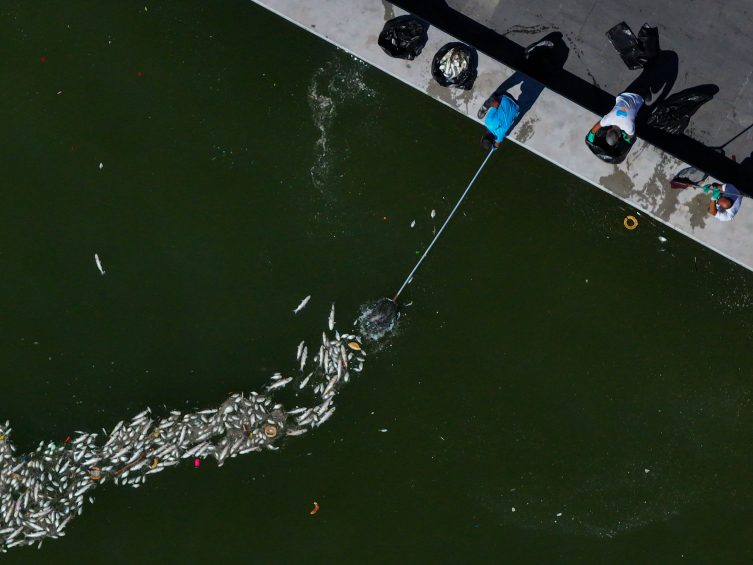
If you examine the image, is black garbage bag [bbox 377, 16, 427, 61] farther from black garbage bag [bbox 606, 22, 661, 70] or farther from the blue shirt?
black garbage bag [bbox 606, 22, 661, 70]

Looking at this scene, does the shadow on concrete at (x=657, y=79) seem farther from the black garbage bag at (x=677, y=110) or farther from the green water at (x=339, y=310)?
the green water at (x=339, y=310)

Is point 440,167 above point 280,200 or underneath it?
above

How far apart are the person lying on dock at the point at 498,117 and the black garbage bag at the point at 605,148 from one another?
3.45 feet

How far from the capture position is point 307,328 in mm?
6793

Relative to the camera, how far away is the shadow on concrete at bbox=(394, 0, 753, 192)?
20.9 feet

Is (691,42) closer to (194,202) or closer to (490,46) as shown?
(490,46)

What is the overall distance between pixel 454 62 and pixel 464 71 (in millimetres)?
170

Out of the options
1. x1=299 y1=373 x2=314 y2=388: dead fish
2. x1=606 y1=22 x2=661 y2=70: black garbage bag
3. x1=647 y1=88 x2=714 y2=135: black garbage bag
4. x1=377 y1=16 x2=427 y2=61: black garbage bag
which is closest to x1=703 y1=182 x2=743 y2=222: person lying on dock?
x1=647 y1=88 x2=714 y2=135: black garbage bag

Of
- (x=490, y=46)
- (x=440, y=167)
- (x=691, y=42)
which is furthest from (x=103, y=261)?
(x=691, y=42)

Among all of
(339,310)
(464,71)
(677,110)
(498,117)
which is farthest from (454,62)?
(339,310)

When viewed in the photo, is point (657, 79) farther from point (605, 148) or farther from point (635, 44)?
point (605, 148)

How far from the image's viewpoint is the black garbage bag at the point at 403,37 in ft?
20.1

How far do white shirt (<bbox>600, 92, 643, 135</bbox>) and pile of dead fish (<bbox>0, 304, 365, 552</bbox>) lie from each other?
4362 mm

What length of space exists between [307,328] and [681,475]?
5694mm
